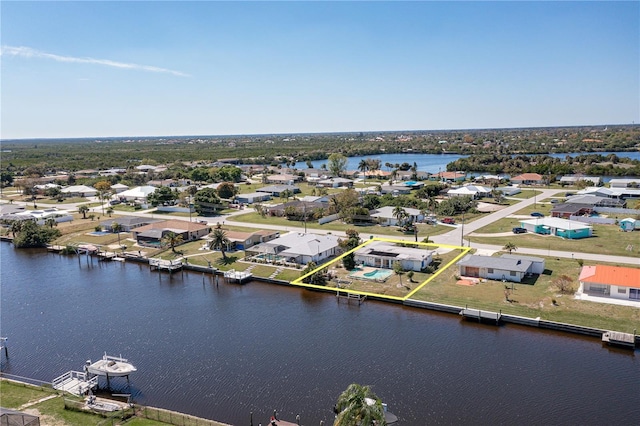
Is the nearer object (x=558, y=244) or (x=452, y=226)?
(x=558, y=244)

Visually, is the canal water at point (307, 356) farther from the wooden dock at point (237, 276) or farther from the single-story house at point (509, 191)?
the single-story house at point (509, 191)

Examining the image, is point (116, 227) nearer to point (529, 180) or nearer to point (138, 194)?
point (138, 194)

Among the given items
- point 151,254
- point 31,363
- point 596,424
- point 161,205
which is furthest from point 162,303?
point 161,205

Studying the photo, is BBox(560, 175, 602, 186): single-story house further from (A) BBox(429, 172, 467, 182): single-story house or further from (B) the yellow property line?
(B) the yellow property line

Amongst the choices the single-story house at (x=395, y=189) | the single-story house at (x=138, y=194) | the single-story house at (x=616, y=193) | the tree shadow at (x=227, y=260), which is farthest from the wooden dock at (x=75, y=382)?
the single-story house at (x=616, y=193)

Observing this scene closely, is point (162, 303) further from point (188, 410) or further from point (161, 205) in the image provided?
point (161, 205)

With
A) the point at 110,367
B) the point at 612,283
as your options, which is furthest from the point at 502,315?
the point at 110,367
